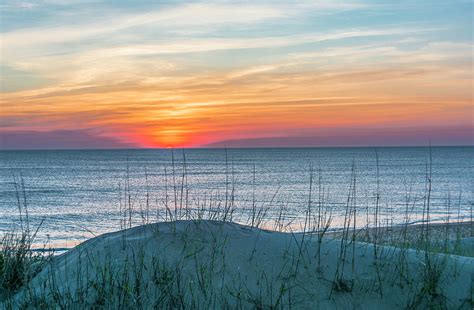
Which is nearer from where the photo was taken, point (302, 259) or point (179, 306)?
point (179, 306)

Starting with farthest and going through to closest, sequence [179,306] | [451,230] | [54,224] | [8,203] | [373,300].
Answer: [8,203] → [54,224] → [451,230] → [373,300] → [179,306]

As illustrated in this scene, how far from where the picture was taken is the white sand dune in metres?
5.29

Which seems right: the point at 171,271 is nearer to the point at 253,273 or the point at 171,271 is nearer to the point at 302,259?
the point at 253,273

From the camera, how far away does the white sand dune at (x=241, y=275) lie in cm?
529

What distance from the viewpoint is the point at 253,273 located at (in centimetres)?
575

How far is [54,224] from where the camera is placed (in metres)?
22.7

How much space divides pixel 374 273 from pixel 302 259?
79 cm

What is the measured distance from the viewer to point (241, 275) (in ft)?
18.6

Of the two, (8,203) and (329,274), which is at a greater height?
(329,274)

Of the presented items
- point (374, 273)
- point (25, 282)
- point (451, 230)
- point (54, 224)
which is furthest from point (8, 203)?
point (374, 273)

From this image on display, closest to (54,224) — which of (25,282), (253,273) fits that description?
(25,282)

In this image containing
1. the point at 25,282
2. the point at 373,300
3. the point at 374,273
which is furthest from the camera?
the point at 25,282

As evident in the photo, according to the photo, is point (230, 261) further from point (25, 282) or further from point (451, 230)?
point (451, 230)

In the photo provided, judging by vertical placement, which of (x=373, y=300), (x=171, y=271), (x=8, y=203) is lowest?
(x=8, y=203)
